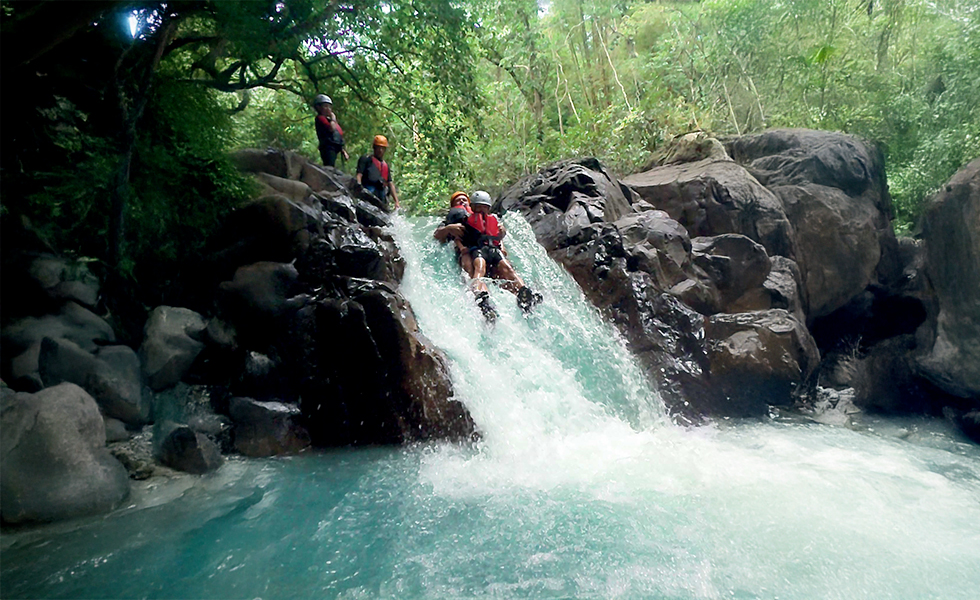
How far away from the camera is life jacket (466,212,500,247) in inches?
279

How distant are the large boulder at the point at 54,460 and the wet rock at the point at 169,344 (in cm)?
84

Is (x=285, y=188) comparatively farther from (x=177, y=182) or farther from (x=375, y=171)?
(x=375, y=171)

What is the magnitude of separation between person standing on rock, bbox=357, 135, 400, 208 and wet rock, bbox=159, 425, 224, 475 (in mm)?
4571

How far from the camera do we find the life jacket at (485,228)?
708 cm

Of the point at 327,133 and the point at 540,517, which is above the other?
the point at 327,133

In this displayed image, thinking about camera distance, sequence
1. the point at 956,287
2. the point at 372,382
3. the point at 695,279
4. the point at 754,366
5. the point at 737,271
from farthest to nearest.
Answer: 1. the point at 737,271
2. the point at 695,279
3. the point at 956,287
4. the point at 754,366
5. the point at 372,382

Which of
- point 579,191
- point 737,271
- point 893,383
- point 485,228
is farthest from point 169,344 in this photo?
point 893,383

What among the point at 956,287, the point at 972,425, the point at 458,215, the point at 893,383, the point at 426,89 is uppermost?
the point at 426,89

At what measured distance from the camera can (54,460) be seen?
3.43 m

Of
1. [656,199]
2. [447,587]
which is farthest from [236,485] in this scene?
[656,199]

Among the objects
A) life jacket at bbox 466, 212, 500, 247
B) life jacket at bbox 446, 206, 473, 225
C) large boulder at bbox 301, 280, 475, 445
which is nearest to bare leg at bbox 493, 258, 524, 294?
life jacket at bbox 466, 212, 500, 247

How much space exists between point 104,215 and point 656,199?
272 inches

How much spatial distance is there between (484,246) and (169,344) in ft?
11.7

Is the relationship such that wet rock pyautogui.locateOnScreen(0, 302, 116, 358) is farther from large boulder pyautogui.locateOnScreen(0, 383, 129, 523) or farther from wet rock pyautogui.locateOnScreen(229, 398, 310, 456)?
wet rock pyautogui.locateOnScreen(229, 398, 310, 456)
